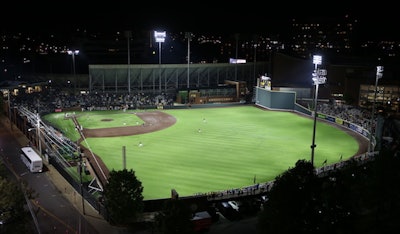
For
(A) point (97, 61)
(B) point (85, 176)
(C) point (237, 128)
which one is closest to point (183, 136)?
(C) point (237, 128)

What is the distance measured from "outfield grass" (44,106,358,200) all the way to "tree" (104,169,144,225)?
635 centimetres

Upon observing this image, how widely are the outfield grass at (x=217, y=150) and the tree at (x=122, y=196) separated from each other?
6350 millimetres

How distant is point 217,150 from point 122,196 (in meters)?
19.9

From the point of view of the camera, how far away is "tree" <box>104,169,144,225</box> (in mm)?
21594

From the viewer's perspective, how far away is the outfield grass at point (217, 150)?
31875 mm

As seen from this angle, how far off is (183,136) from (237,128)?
8465 mm

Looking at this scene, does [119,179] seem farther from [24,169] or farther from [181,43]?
[181,43]

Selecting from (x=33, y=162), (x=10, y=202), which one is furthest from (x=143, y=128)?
(x=10, y=202)

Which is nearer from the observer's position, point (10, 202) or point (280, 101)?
point (10, 202)

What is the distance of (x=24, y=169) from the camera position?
32.6m

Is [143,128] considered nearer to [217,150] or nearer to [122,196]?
[217,150]

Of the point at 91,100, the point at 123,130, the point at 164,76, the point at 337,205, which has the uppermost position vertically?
the point at 164,76

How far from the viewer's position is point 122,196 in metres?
21.6

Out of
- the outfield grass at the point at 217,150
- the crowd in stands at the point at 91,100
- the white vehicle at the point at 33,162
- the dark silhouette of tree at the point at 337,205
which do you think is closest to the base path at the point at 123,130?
the outfield grass at the point at 217,150
